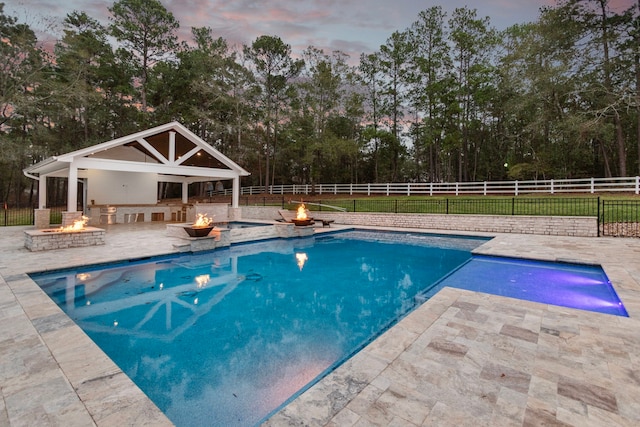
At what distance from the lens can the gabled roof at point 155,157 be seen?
37.8 feet

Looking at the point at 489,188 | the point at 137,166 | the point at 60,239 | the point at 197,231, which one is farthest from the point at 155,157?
the point at 489,188

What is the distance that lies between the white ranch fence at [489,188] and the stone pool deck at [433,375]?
16.7 metres

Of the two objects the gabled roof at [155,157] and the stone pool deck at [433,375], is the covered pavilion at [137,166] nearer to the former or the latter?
the gabled roof at [155,157]

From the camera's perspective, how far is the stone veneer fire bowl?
7979 mm

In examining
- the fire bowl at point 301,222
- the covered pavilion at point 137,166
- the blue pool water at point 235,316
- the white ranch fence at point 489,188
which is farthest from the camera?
the white ranch fence at point 489,188

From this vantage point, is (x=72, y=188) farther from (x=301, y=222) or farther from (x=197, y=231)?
(x=301, y=222)

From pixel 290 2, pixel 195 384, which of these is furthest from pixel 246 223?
pixel 195 384

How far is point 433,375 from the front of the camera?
249 cm

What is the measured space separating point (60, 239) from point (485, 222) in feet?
50.5

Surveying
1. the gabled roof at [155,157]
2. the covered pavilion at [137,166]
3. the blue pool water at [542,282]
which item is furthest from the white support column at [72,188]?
the blue pool water at [542,282]

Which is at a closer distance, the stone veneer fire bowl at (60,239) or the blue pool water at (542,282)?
the blue pool water at (542,282)

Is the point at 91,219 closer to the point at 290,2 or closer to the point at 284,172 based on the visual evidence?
the point at 290,2

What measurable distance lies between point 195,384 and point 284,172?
3815cm

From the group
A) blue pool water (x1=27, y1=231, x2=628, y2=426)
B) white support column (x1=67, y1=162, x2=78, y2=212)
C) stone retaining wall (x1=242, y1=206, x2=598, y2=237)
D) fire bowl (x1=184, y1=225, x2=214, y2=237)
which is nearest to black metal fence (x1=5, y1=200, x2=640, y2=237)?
stone retaining wall (x1=242, y1=206, x2=598, y2=237)
